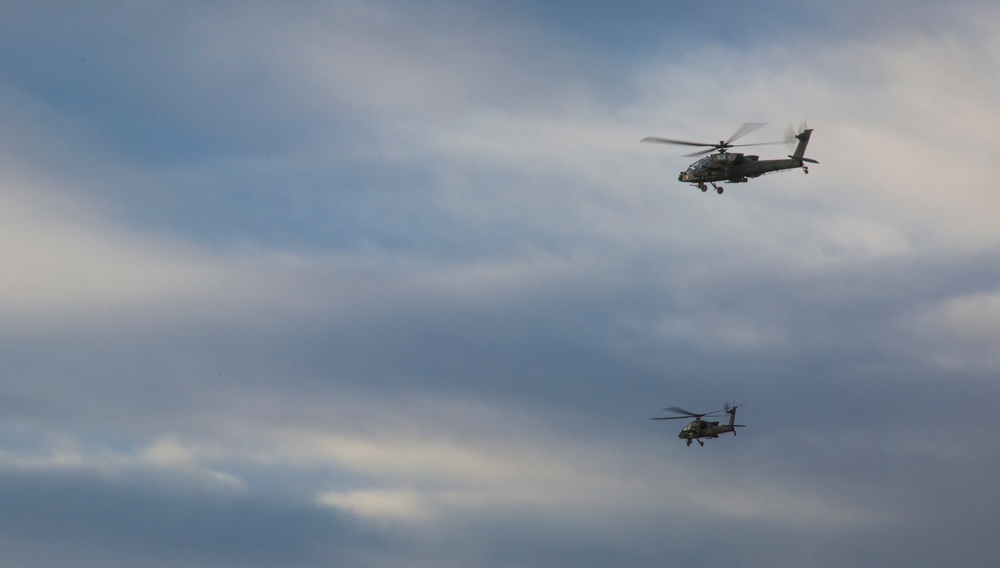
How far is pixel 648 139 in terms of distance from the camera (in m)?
194
